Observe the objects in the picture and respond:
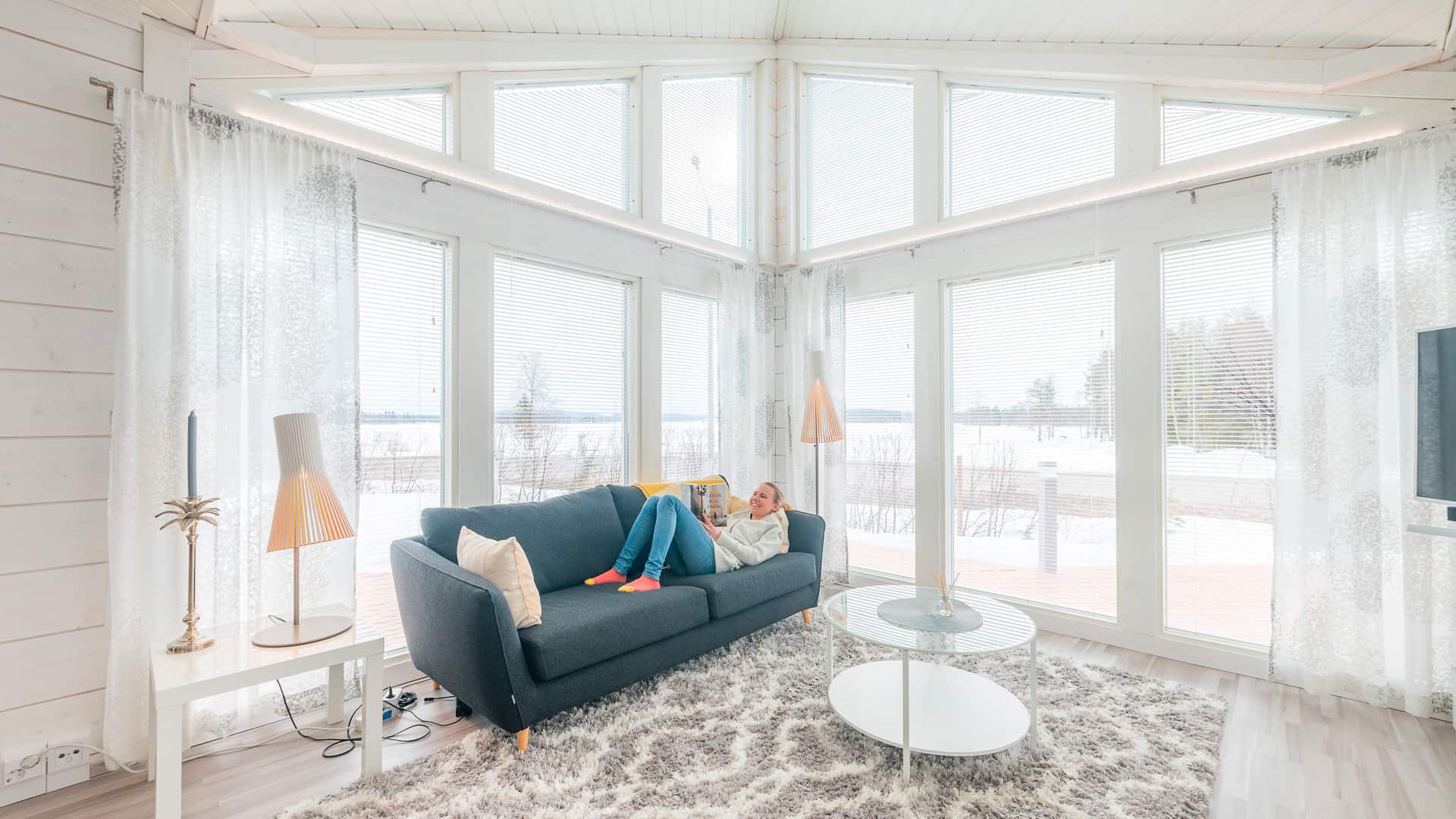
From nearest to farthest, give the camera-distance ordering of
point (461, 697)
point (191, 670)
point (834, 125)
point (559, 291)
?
point (191, 670), point (461, 697), point (559, 291), point (834, 125)

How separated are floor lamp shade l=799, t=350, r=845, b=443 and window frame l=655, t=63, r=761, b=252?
1160 millimetres

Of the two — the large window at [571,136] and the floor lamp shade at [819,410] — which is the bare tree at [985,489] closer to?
the floor lamp shade at [819,410]

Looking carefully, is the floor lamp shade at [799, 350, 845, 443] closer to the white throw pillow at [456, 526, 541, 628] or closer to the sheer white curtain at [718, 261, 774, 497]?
the sheer white curtain at [718, 261, 774, 497]

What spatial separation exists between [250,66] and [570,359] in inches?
75.0

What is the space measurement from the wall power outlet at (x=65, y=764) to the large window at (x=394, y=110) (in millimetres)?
2565

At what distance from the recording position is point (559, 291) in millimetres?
3678

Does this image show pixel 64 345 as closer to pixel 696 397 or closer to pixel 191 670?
pixel 191 670

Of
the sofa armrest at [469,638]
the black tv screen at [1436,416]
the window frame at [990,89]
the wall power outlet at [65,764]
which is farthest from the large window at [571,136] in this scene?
the black tv screen at [1436,416]

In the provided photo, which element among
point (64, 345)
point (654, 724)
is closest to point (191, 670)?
point (64, 345)

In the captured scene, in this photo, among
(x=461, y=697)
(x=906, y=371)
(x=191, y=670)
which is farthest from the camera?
(x=906, y=371)

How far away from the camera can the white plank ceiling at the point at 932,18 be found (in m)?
2.54

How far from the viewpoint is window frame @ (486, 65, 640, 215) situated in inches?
131

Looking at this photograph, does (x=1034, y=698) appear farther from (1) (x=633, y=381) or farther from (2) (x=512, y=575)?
(1) (x=633, y=381)

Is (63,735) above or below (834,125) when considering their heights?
below
